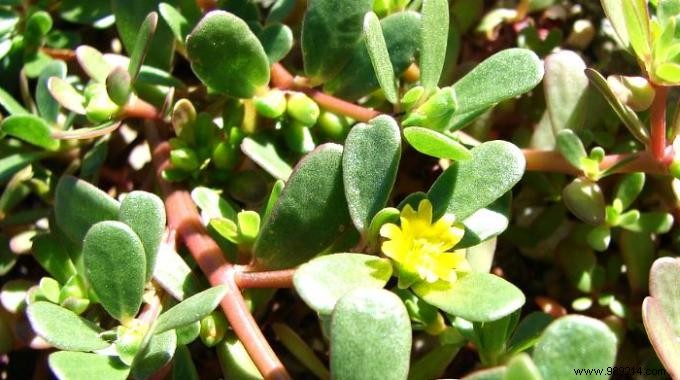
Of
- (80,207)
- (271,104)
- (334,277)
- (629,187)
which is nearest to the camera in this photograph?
(334,277)

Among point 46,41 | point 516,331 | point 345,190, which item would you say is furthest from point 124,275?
point 46,41

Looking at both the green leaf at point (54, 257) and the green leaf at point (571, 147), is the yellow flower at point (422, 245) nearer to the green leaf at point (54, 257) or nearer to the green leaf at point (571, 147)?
the green leaf at point (571, 147)

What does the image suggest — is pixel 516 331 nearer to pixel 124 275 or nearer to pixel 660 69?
pixel 660 69

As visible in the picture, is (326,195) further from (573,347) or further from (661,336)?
(661,336)

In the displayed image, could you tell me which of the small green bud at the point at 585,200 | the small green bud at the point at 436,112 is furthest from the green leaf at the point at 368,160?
the small green bud at the point at 585,200

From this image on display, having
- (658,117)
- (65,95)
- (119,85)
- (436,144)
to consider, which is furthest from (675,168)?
(65,95)

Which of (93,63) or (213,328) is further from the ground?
(93,63)

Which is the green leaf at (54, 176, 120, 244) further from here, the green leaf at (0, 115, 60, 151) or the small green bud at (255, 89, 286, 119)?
the small green bud at (255, 89, 286, 119)

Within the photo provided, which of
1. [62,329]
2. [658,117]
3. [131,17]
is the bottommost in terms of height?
[62,329]
